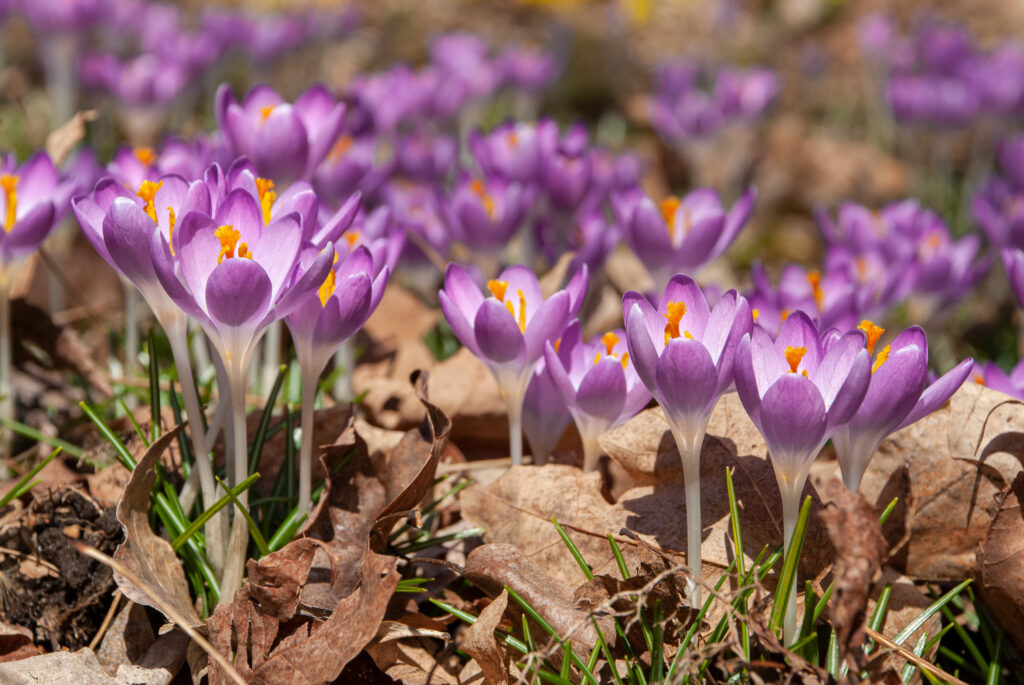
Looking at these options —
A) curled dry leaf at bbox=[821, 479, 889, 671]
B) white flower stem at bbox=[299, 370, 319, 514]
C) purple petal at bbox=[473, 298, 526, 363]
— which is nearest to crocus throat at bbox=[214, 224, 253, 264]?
white flower stem at bbox=[299, 370, 319, 514]

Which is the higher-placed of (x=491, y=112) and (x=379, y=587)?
(x=379, y=587)

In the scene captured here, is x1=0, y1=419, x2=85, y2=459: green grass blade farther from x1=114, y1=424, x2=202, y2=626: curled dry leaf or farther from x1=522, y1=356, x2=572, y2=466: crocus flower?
x1=522, y1=356, x2=572, y2=466: crocus flower

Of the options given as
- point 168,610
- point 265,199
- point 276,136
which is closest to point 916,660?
point 168,610

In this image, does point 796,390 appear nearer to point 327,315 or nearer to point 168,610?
point 327,315

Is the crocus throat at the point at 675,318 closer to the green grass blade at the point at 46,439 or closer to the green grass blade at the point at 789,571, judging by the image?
the green grass blade at the point at 789,571

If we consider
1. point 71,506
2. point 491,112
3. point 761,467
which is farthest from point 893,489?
point 491,112

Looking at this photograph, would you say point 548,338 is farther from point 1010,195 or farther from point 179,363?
point 1010,195
